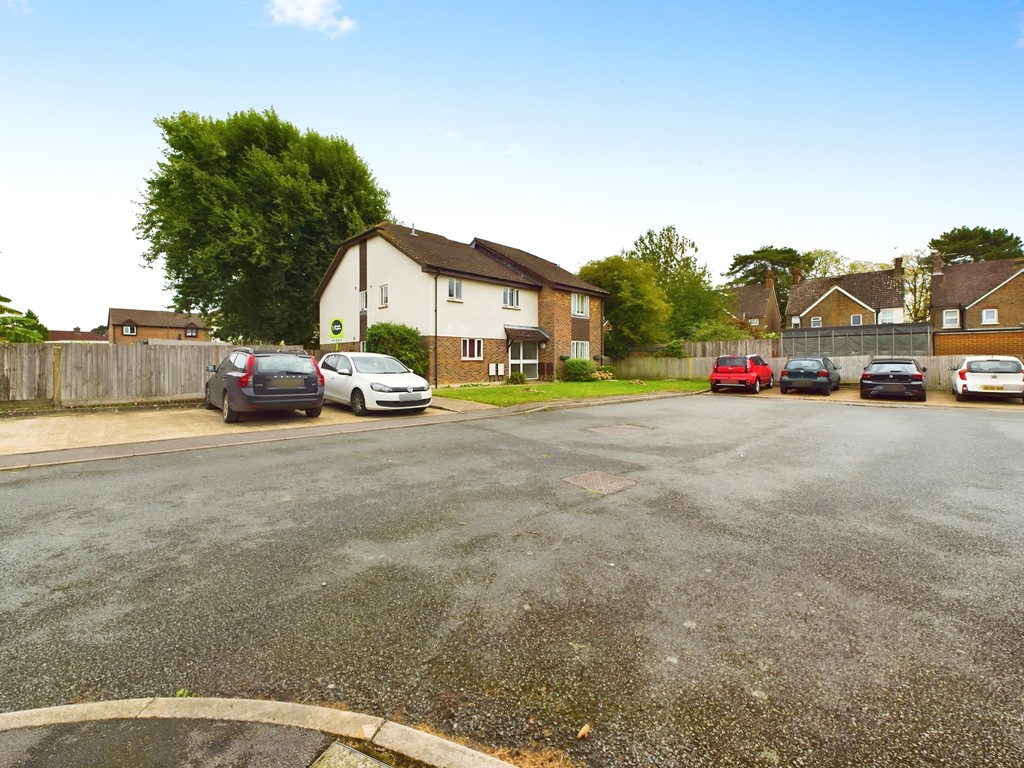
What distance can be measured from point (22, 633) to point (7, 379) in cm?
1337

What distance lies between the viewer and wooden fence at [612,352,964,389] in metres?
21.5

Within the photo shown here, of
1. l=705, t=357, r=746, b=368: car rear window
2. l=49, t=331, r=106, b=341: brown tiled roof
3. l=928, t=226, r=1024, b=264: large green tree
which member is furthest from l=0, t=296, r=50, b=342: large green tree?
l=49, t=331, r=106, b=341: brown tiled roof

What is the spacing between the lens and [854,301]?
149 ft

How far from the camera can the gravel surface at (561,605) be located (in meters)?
1.96

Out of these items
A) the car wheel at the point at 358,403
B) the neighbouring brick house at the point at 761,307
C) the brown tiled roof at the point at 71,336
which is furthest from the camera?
the brown tiled roof at the point at 71,336

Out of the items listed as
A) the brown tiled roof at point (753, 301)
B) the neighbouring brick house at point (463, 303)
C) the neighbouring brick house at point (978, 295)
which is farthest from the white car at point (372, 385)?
the brown tiled roof at point (753, 301)

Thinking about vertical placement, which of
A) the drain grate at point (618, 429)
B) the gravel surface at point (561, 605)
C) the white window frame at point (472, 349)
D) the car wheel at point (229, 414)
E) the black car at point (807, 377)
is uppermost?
the white window frame at point (472, 349)

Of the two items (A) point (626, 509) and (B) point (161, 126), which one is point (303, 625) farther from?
(B) point (161, 126)

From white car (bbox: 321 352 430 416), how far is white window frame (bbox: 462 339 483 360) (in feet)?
32.0

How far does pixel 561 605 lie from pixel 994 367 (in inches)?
831

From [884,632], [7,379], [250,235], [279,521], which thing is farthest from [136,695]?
[250,235]

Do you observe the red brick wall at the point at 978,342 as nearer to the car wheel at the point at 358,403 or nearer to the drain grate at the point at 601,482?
the drain grate at the point at 601,482

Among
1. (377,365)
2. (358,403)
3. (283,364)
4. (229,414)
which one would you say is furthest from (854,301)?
(229,414)

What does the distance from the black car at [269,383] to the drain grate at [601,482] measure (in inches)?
290
